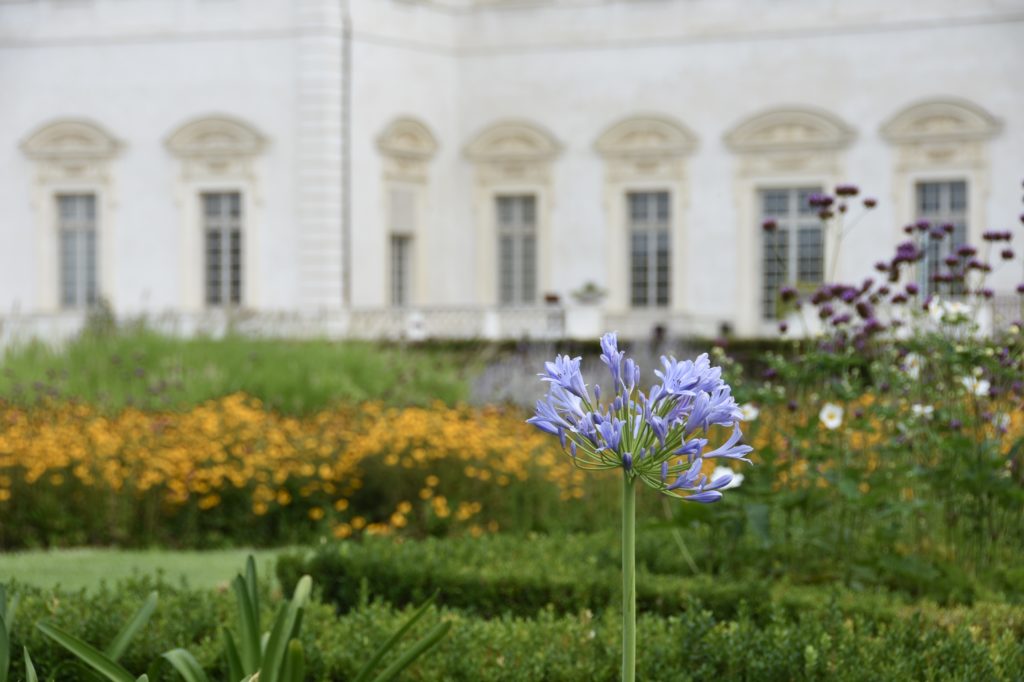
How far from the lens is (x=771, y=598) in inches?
249

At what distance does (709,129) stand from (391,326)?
533cm

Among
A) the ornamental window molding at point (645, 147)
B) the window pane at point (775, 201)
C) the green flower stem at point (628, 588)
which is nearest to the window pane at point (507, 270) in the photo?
the ornamental window molding at point (645, 147)

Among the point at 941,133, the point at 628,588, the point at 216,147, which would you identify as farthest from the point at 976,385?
the point at 216,147

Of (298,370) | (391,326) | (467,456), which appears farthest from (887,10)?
(467,456)

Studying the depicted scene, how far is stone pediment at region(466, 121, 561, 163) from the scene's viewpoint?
24.4 m

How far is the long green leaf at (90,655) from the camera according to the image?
4469mm

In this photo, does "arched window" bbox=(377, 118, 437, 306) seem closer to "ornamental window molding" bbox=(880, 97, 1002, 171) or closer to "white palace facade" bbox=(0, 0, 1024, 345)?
"white palace facade" bbox=(0, 0, 1024, 345)

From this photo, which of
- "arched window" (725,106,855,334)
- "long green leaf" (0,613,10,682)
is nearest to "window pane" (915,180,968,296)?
"arched window" (725,106,855,334)

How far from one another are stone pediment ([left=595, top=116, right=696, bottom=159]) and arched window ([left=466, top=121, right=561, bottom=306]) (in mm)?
829

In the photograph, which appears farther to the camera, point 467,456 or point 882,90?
point 882,90

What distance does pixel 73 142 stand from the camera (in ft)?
78.8

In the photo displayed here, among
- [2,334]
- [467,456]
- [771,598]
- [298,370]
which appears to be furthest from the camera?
[2,334]

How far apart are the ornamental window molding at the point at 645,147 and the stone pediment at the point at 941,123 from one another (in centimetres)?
284

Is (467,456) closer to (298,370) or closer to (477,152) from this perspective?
(298,370)
